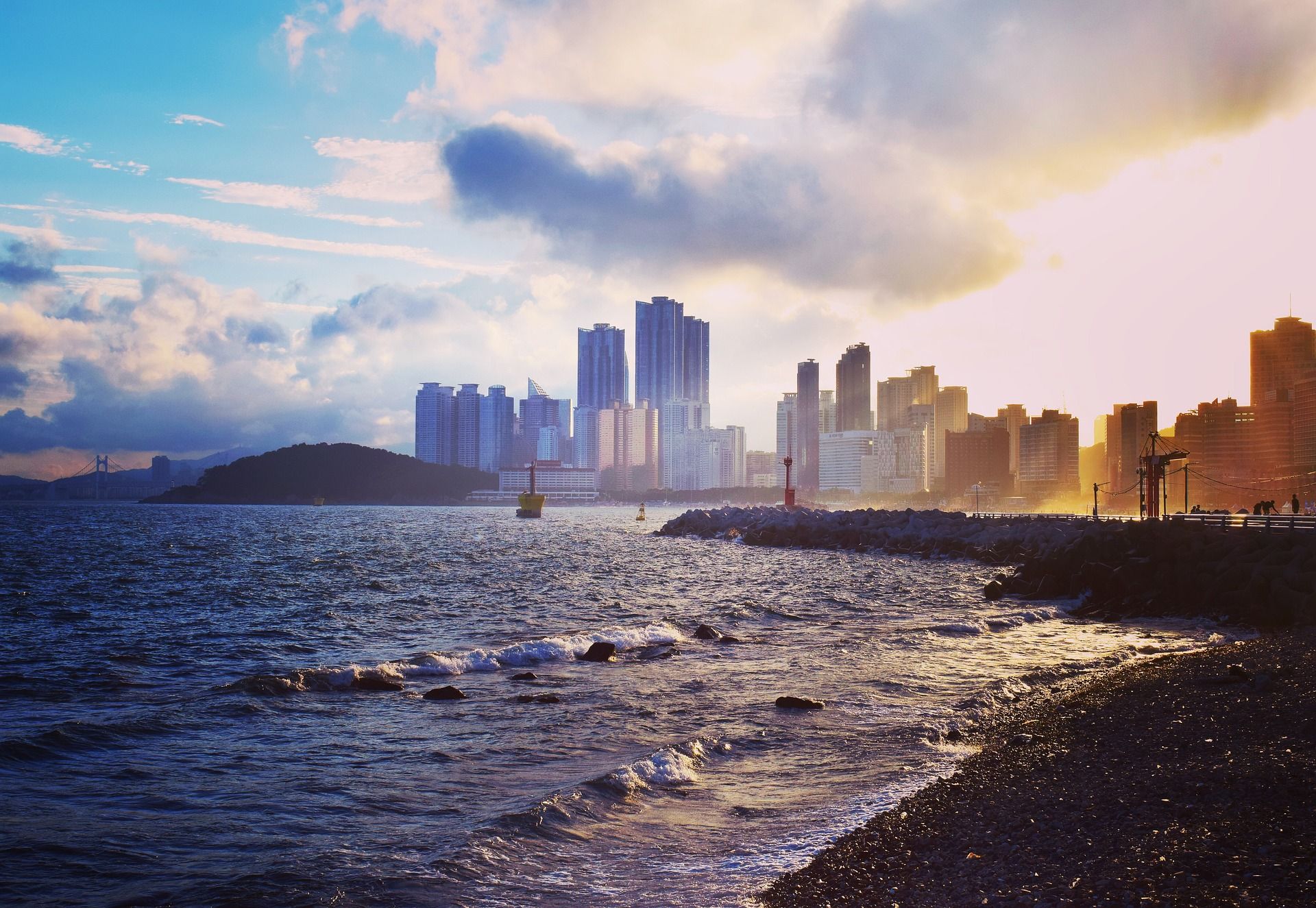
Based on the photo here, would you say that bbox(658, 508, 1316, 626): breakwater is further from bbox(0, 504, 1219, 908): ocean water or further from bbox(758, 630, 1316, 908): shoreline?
bbox(758, 630, 1316, 908): shoreline

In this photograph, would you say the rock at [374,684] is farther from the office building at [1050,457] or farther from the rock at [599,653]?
the office building at [1050,457]

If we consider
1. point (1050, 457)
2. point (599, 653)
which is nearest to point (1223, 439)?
point (1050, 457)

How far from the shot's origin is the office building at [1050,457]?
531ft

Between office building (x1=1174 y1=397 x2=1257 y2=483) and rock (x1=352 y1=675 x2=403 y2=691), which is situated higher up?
office building (x1=1174 y1=397 x2=1257 y2=483)

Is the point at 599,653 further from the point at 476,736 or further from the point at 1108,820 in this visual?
the point at 1108,820

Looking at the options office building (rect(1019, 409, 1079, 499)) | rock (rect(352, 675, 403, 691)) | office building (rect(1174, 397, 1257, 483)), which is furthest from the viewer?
office building (rect(1019, 409, 1079, 499))

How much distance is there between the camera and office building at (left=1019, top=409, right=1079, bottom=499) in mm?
162000

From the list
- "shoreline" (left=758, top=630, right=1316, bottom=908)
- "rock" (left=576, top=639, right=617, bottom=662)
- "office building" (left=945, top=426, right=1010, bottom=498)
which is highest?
"office building" (left=945, top=426, right=1010, bottom=498)

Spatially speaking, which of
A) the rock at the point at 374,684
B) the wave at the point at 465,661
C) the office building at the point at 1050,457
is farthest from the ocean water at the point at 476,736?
the office building at the point at 1050,457

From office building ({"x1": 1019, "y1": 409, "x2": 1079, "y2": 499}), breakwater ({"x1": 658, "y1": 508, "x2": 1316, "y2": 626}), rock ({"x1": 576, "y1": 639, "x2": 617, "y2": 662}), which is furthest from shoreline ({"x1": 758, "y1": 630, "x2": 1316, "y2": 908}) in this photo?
office building ({"x1": 1019, "y1": 409, "x2": 1079, "y2": 499})

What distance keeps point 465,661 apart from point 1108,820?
42.3 ft

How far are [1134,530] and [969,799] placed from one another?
2987cm

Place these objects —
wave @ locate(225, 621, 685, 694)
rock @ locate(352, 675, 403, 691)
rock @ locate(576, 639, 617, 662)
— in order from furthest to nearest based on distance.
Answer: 1. rock @ locate(576, 639, 617, 662)
2. wave @ locate(225, 621, 685, 694)
3. rock @ locate(352, 675, 403, 691)

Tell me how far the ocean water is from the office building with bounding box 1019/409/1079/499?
146481mm
